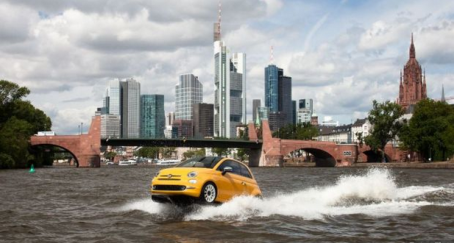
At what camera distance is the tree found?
127 m

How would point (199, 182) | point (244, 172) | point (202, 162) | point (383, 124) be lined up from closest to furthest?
point (199, 182) < point (202, 162) < point (244, 172) < point (383, 124)

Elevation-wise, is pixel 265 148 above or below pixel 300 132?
below

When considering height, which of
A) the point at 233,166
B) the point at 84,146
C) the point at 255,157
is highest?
the point at 84,146

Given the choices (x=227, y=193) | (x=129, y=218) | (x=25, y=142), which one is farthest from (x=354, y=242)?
(x=25, y=142)

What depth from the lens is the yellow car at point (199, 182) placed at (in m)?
16.5

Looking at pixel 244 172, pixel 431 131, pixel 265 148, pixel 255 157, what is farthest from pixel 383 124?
pixel 244 172

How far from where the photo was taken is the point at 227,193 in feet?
58.2

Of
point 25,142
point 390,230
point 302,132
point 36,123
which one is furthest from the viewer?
point 302,132

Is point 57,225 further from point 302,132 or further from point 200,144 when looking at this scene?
point 302,132

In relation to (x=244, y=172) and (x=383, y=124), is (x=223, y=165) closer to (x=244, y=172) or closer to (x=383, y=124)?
(x=244, y=172)

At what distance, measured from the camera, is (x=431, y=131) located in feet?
366

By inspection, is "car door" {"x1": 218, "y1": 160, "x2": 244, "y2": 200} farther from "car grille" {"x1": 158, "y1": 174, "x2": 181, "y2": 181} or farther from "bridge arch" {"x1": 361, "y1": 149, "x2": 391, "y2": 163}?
"bridge arch" {"x1": 361, "y1": 149, "x2": 391, "y2": 163}

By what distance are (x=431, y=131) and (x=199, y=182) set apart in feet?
341

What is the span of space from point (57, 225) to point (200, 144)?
10599cm
